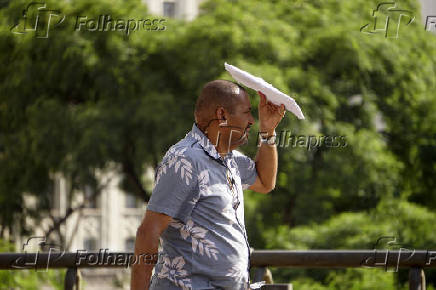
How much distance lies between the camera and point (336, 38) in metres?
18.3

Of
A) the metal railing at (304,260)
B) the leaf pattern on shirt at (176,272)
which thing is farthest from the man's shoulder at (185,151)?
the metal railing at (304,260)

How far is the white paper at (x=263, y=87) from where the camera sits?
3.36 meters

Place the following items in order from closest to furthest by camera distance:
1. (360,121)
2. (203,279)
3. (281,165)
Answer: (203,279), (281,165), (360,121)

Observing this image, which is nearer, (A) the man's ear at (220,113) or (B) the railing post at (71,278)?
(A) the man's ear at (220,113)

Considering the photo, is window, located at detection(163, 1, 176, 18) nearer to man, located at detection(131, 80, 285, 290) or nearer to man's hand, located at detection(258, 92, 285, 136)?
man's hand, located at detection(258, 92, 285, 136)

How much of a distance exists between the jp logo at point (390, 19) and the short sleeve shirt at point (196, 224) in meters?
15.8

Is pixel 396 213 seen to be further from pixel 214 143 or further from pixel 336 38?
pixel 214 143

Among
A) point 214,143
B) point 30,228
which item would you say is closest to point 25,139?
point 30,228

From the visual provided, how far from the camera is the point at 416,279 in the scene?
4.95 m

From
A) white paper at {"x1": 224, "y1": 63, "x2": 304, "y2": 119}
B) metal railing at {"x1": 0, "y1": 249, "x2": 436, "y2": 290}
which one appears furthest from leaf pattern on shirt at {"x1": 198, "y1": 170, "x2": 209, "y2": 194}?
metal railing at {"x1": 0, "y1": 249, "x2": 436, "y2": 290}

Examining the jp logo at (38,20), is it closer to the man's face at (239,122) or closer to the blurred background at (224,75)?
the blurred background at (224,75)

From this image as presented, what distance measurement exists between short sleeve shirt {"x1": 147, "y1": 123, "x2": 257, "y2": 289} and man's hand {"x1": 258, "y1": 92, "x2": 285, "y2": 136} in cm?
38

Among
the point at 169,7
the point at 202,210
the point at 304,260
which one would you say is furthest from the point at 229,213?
the point at 169,7

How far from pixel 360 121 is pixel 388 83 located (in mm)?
1020
